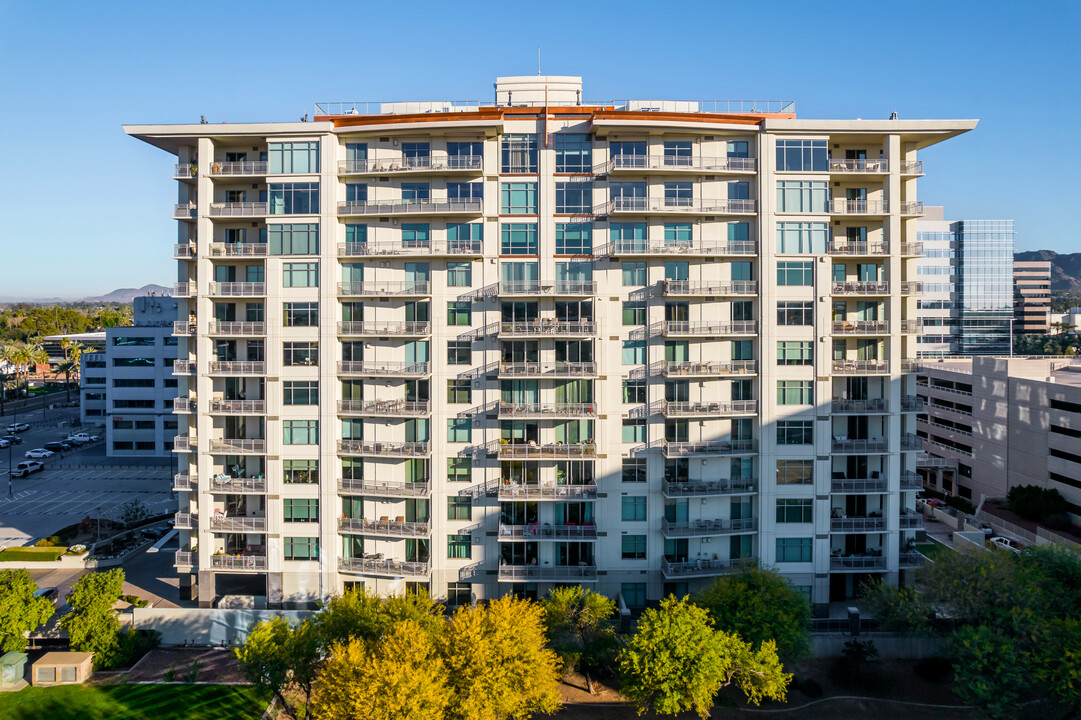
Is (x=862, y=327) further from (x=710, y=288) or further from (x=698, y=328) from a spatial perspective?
(x=698, y=328)

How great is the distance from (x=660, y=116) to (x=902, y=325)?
2374cm

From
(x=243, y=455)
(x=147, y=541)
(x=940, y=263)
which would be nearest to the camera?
(x=243, y=455)

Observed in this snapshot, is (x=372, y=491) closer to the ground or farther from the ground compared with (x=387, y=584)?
farther from the ground

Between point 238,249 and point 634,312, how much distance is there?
2954 centimetres

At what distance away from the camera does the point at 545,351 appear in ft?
151

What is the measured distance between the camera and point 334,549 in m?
46.2

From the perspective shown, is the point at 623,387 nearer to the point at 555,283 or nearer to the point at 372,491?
the point at 555,283

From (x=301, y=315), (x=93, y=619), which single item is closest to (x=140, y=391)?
(x=93, y=619)

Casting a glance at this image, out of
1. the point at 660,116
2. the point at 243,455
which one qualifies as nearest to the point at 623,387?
the point at 660,116

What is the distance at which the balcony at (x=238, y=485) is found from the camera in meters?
46.4

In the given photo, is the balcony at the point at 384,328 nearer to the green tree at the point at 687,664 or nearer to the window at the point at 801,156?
the green tree at the point at 687,664

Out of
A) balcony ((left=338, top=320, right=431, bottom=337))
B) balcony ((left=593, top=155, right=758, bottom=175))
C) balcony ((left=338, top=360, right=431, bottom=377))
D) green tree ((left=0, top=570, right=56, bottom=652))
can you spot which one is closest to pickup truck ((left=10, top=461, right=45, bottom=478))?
Result: green tree ((left=0, top=570, right=56, bottom=652))

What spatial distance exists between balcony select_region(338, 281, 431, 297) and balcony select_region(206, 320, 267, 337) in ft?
21.2

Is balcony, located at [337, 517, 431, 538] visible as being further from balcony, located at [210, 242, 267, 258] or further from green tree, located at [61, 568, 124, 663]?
balcony, located at [210, 242, 267, 258]
